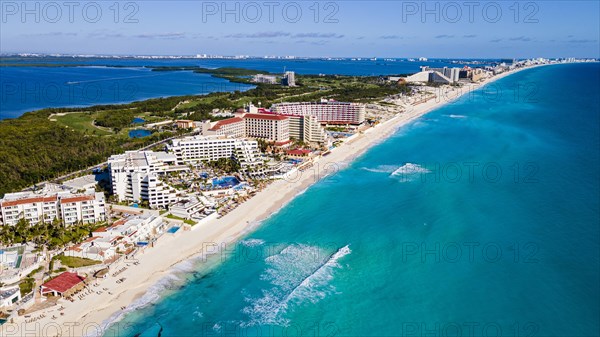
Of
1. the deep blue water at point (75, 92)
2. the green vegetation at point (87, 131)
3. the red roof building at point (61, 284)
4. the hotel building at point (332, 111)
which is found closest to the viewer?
the red roof building at point (61, 284)

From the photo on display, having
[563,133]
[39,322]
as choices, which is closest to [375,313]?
[39,322]

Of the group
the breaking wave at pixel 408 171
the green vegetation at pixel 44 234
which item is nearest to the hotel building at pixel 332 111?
the breaking wave at pixel 408 171

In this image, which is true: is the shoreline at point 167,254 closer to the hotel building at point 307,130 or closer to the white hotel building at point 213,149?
the white hotel building at point 213,149

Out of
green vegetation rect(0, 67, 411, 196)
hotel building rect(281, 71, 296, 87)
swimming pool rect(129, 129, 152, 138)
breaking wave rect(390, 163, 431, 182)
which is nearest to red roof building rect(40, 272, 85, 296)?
green vegetation rect(0, 67, 411, 196)

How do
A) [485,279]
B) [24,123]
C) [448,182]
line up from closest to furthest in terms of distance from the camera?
[485,279], [448,182], [24,123]

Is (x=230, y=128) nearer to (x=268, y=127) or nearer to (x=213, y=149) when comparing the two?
(x=268, y=127)

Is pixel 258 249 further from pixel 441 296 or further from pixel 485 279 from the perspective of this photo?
pixel 485 279

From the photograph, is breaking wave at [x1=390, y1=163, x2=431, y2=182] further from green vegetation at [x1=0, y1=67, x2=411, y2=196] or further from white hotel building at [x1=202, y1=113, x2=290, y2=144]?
green vegetation at [x1=0, y1=67, x2=411, y2=196]
